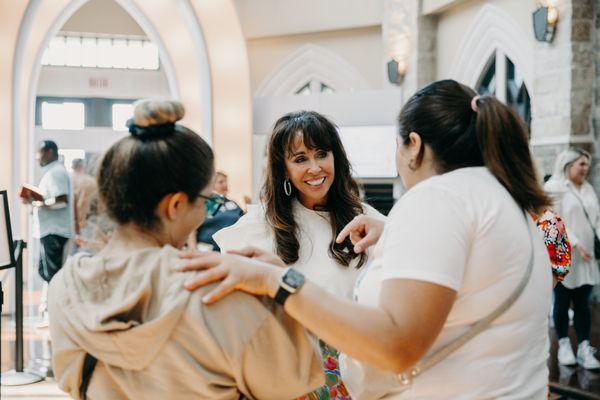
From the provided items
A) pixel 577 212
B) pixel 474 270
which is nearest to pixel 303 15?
pixel 577 212

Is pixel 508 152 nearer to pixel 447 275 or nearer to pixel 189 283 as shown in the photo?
pixel 447 275

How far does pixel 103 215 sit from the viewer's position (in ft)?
4.33

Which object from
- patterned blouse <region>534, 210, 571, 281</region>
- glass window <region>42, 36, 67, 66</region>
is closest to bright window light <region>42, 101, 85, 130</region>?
glass window <region>42, 36, 67, 66</region>

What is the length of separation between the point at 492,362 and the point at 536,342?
4.8 inches

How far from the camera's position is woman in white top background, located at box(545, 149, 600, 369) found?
4957 mm

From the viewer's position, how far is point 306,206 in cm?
255

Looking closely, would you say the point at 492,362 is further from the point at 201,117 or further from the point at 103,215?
the point at 201,117

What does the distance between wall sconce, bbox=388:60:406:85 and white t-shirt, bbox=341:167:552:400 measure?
10.1 metres

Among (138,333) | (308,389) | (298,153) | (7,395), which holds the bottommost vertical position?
(7,395)

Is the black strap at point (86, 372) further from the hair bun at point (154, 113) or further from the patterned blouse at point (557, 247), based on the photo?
the patterned blouse at point (557, 247)

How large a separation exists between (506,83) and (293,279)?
28.9 feet

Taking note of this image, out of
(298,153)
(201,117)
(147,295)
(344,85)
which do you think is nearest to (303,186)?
(298,153)

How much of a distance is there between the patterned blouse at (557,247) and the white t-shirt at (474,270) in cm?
190

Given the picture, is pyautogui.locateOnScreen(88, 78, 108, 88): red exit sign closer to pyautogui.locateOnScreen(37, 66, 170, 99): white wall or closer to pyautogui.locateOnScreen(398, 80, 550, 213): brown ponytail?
pyautogui.locateOnScreen(37, 66, 170, 99): white wall
